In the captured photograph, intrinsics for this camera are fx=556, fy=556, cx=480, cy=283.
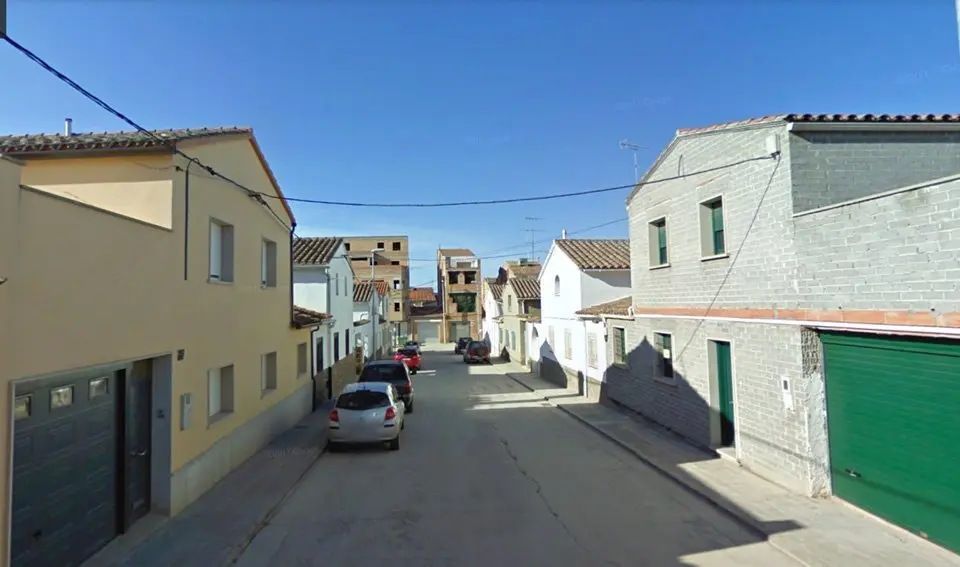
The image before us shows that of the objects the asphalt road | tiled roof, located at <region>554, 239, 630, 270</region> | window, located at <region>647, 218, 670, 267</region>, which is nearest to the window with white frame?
tiled roof, located at <region>554, 239, 630, 270</region>

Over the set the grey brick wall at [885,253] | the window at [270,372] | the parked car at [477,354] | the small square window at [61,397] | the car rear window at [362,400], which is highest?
the grey brick wall at [885,253]

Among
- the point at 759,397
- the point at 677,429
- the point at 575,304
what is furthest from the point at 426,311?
the point at 759,397

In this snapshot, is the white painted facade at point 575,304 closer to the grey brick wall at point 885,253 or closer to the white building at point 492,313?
the grey brick wall at point 885,253

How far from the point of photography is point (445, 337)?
→ 210ft

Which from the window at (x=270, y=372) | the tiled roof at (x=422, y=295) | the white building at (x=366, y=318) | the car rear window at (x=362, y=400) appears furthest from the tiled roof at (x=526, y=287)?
the tiled roof at (x=422, y=295)

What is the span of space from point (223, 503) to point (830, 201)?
407 inches

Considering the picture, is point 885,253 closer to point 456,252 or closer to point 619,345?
point 619,345

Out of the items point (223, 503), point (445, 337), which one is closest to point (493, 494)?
point (223, 503)

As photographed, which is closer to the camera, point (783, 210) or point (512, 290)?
point (783, 210)

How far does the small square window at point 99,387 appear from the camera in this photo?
20.4ft

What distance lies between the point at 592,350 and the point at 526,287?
1609 cm

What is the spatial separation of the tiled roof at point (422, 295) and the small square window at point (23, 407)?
246ft

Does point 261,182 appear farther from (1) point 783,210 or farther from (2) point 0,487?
(1) point 783,210

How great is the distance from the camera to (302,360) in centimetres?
1705
